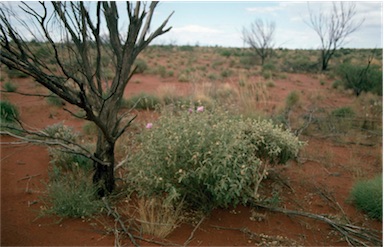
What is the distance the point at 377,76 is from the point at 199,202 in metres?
11.9

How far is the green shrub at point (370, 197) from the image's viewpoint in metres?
4.05

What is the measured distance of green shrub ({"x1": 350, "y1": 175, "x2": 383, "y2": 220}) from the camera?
4.05 m

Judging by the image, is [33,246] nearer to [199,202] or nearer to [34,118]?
[199,202]

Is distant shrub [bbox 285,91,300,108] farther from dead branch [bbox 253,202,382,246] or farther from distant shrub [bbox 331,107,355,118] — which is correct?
dead branch [bbox 253,202,382,246]

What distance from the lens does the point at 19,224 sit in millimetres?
3594

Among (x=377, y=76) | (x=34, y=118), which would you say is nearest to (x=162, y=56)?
(x=377, y=76)

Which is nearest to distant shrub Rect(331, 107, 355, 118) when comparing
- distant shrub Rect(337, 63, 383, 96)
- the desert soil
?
the desert soil

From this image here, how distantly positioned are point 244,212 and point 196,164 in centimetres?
89

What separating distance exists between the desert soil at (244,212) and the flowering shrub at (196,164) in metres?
0.31

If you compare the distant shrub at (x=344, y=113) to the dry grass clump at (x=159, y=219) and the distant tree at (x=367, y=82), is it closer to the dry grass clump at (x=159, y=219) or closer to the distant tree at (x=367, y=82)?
the distant tree at (x=367, y=82)

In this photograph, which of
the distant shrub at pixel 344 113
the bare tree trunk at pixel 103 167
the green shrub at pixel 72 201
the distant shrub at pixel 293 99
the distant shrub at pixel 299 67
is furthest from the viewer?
the distant shrub at pixel 299 67

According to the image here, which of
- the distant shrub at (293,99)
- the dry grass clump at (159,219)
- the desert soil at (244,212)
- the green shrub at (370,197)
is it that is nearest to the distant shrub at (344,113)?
the distant shrub at (293,99)

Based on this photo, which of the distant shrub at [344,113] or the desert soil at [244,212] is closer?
the desert soil at [244,212]

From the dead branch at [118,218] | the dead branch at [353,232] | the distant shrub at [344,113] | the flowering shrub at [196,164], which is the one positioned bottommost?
the dead branch at [353,232]
